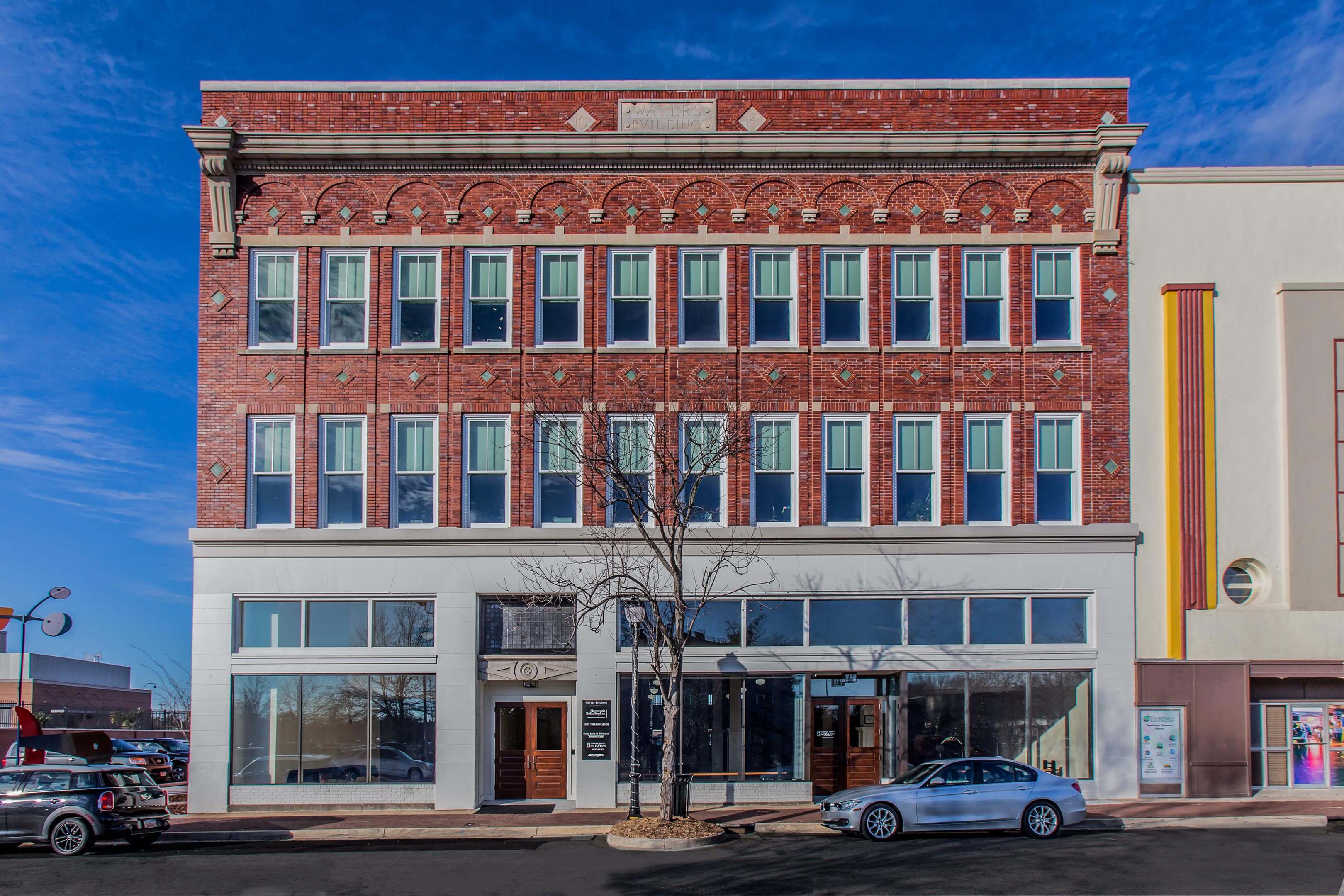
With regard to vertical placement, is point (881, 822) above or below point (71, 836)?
above

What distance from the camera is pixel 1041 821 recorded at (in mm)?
18141

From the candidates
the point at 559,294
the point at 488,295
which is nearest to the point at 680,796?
the point at 559,294

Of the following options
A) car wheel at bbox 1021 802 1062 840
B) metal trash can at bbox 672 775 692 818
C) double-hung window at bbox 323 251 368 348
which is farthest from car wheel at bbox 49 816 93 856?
car wheel at bbox 1021 802 1062 840

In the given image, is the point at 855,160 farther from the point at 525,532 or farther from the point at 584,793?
the point at 584,793

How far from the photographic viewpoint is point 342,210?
23.7 metres

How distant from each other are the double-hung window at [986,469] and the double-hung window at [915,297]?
2.10 metres

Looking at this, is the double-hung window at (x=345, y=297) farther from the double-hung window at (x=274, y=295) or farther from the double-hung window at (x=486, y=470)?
the double-hung window at (x=486, y=470)

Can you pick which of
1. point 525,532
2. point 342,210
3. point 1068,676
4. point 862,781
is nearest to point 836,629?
point 862,781

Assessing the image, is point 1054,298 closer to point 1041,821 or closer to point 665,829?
point 1041,821

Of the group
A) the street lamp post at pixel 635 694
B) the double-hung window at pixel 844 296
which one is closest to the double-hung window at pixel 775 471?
the double-hung window at pixel 844 296

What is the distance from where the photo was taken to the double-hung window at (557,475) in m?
22.9

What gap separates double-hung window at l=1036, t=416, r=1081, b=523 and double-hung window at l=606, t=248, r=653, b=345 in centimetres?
833

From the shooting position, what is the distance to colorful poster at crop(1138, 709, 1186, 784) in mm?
22531

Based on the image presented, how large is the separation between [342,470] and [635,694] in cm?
762
